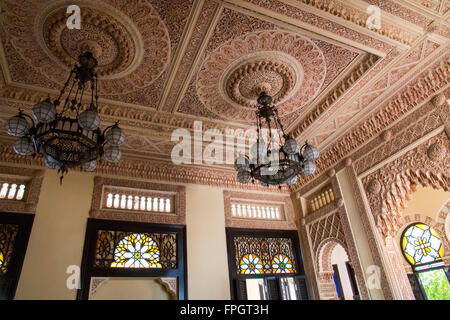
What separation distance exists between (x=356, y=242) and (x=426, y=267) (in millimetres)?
2443

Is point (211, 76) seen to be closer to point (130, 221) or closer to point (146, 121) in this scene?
point (146, 121)

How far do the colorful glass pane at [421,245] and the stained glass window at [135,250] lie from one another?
4.75 meters

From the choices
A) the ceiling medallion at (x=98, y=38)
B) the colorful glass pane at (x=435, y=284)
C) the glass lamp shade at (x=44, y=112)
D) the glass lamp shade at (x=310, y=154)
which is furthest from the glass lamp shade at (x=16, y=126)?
the colorful glass pane at (x=435, y=284)

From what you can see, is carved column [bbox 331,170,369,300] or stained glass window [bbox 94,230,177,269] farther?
stained glass window [bbox 94,230,177,269]

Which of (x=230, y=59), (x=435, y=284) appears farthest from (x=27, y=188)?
(x=435, y=284)

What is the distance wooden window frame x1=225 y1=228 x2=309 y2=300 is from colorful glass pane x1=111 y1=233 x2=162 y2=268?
1.24m

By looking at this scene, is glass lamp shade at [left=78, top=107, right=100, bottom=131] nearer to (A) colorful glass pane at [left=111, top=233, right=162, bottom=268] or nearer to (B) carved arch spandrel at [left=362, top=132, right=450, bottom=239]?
(A) colorful glass pane at [left=111, top=233, right=162, bottom=268]

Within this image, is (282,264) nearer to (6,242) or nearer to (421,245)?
(421,245)

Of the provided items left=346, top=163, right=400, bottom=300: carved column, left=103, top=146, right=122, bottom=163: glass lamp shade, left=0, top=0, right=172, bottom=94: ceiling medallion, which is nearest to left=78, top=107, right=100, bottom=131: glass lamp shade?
left=103, top=146, right=122, bottom=163: glass lamp shade

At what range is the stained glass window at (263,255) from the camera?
5.32 m

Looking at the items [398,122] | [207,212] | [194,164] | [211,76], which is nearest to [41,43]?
[211,76]

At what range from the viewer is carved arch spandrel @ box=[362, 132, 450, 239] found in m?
3.61

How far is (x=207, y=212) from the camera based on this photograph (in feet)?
17.9

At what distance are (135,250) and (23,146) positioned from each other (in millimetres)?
2570
